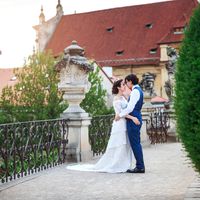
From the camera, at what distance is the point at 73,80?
11.3 meters

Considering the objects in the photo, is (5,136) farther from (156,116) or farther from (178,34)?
(178,34)

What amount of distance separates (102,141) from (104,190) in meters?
5.20

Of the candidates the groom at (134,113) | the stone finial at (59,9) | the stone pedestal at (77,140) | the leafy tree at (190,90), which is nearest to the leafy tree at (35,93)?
the stone pedestal at (77,140)

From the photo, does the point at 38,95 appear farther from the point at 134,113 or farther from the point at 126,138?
the point at 134,113

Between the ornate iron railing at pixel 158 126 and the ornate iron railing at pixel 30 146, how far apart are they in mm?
5422

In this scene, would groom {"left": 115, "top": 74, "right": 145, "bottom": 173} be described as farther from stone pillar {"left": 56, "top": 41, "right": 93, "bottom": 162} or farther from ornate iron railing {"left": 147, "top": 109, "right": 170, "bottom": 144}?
ornate iron railing {"left": 147, "top": 109, "right": 170, "bottom": 144}

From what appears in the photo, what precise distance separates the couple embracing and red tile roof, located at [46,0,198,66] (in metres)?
44.7

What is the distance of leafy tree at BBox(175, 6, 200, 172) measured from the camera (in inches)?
197

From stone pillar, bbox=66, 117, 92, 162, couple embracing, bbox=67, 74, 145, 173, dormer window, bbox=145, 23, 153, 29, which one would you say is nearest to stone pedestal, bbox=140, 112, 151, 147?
stone pillar, bbox=66, 117, 92, 162

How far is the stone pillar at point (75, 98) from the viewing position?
11.0m

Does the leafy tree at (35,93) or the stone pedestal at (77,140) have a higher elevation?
the leafy tree at (35,93)

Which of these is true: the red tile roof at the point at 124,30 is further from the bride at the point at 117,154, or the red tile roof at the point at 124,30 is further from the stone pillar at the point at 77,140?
the bride at the point at 117,154

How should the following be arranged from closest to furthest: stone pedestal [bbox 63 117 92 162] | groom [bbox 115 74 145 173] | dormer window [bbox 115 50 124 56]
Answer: groom [bbox 115 74 145 173]
stone pedestal [bbox 63 117 92 162]
dormer window [bbox 115 50 124 56]

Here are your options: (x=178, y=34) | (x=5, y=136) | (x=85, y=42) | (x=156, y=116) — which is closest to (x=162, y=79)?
(x=178, y=34)
